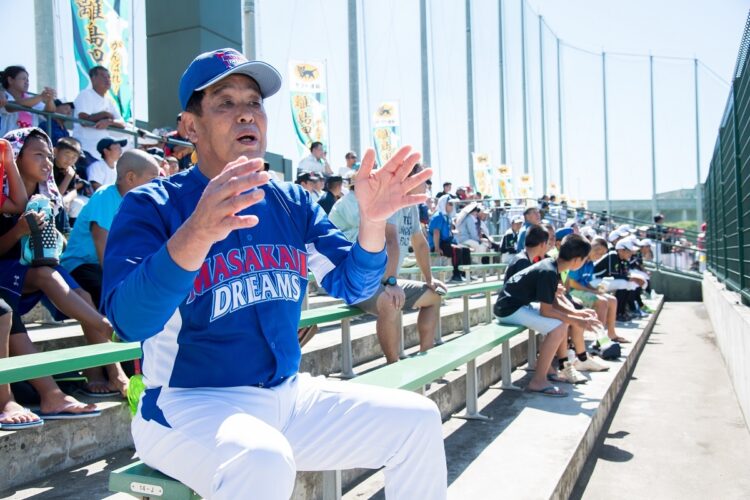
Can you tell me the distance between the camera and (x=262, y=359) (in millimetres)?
1812

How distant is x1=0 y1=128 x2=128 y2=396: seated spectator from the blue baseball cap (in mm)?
1746

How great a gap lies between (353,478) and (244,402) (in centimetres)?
165

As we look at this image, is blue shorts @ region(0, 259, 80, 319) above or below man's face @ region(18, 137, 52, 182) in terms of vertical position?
below

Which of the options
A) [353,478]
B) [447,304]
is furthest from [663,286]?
[353,478]

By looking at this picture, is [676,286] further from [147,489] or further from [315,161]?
[147,489]

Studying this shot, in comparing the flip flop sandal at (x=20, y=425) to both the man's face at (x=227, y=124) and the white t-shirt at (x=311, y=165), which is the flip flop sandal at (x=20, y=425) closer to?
the man's face at (x=227, y=124)

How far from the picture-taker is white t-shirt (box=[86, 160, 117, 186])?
5.89 m

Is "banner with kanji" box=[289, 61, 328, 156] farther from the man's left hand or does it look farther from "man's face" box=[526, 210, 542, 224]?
the man's left hand

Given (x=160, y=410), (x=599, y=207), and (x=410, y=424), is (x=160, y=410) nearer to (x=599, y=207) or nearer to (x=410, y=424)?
(x=410, y=424)

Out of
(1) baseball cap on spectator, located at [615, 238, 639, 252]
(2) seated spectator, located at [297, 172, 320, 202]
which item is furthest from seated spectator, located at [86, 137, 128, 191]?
(1) baseball cap on spectator, located at [615, 238, 639, 252]

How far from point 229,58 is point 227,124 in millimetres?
216

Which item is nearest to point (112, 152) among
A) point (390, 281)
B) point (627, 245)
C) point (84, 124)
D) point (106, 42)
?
point (84, 124)

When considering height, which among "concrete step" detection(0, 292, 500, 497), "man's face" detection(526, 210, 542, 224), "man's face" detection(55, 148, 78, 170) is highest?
"man's face" detection(55, 148, 78, 170)

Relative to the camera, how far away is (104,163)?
19.5ft
